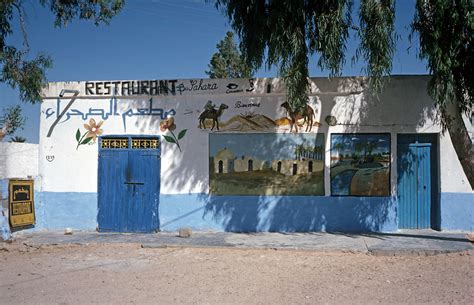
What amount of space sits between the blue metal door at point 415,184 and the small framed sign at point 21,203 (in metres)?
8.67

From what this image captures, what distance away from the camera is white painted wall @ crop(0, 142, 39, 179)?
12.5 meters

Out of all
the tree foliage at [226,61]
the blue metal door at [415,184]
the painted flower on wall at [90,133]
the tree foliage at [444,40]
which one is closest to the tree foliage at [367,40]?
the tree foliage at [444,40]

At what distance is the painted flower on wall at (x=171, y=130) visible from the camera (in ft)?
37.6

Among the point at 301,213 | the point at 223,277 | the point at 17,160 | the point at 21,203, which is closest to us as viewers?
the point at 223,277

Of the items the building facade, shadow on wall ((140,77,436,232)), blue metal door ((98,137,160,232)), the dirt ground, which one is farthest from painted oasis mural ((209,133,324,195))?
the dirt ground

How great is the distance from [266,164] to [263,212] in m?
1.12

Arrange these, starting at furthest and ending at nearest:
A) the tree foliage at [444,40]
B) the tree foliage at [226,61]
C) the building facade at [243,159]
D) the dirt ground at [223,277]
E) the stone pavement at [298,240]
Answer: the tree foliage at [226,61] → the building facade at [243,159] → the stone pavement at [298,240] → the tree foliage at [444,40] → the dirt ground at [223,277]

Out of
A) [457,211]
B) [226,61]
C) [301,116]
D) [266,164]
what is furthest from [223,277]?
[226,61]

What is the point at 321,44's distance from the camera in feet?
30.9

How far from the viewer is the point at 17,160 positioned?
1376 cm

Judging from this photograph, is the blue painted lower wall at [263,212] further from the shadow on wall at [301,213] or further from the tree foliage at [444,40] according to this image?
the tree foliage at [444,40]

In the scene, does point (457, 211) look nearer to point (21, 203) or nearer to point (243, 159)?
point (243, 159)

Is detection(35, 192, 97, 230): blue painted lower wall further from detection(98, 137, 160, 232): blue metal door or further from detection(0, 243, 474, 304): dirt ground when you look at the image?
detection(0, 243, 474, 304): dirt ground

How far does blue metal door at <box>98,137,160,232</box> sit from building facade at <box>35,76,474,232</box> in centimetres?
2
